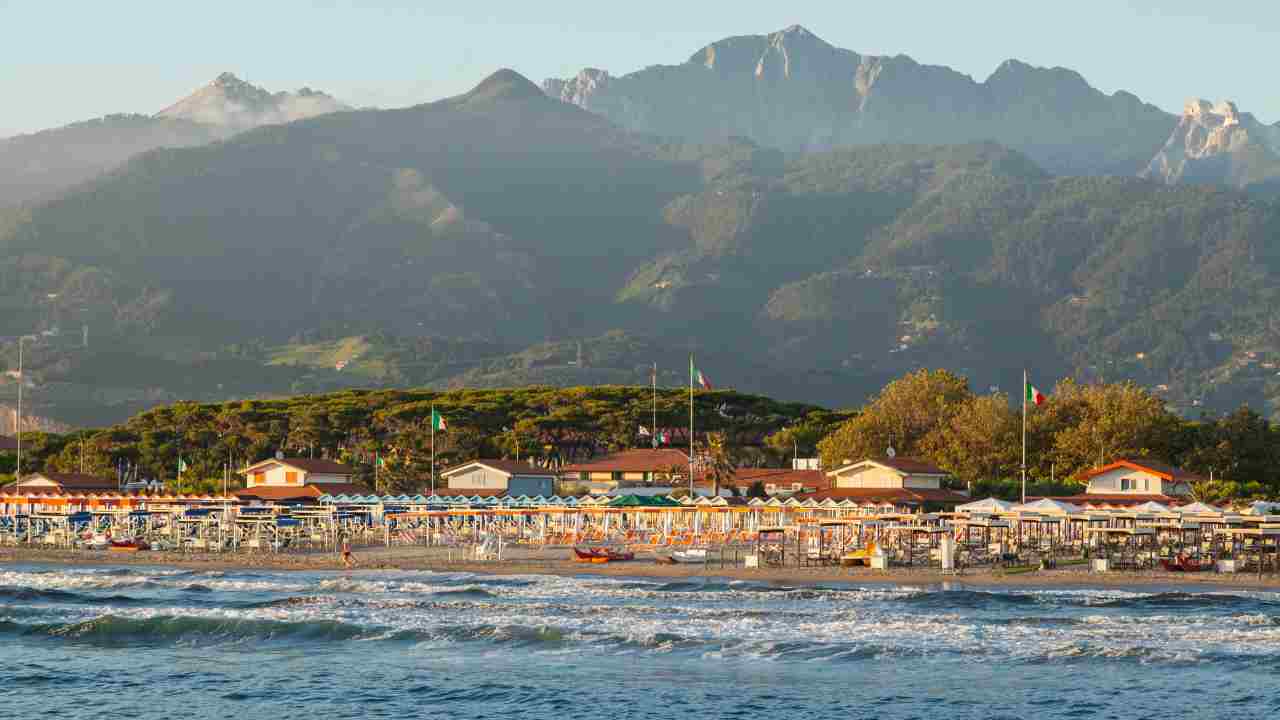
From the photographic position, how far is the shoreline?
64688mm

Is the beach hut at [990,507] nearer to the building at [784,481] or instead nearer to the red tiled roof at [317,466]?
the building at [784,481]

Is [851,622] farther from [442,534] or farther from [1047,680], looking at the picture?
[442,534]

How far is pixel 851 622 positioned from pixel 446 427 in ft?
281

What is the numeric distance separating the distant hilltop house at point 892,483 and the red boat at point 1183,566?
22359 mm

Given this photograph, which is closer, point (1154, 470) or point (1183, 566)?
point (1183, 566)

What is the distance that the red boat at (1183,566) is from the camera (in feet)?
223

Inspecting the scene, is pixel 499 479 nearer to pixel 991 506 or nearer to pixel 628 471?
pixel 628 471

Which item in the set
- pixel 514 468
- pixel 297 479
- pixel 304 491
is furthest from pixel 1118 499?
pixel 297 479

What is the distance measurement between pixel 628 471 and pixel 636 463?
1.28 metres

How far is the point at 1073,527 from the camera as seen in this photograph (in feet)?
286

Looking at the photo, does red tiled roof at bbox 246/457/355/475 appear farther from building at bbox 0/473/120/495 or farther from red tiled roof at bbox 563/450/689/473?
red tiled roof at bbox 563/450/689/473

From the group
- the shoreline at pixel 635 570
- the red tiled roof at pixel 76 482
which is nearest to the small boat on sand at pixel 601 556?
the shoreline at pixel 635 570

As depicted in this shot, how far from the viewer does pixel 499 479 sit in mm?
113875

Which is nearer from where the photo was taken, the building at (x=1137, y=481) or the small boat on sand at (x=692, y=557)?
the small boat on sand at (x=692, y=557)
